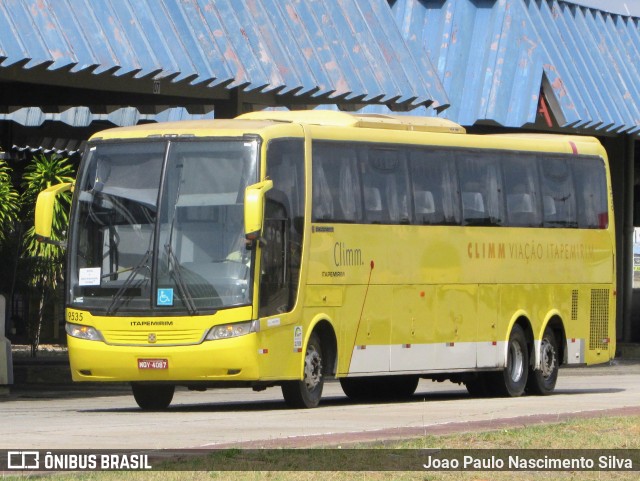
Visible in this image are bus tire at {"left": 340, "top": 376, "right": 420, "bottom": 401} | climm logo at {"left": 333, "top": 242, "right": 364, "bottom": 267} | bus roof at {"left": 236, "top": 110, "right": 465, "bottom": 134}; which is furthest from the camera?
bus tire at {"left": 340, "top": 376, "right": 420, "bottom": 401}

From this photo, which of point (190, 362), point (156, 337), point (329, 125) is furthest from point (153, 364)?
point (329, 125)

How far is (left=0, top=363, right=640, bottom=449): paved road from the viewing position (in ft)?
46.5

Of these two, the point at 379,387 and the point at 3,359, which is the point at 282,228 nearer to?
the point at 379,387

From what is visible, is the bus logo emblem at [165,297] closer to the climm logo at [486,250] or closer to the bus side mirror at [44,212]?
the bus side mirror at [44,212]

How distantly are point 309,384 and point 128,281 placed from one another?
256cm

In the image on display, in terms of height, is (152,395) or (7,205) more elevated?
(7,205)

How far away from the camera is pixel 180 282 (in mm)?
18625

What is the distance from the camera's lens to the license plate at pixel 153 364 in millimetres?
18547

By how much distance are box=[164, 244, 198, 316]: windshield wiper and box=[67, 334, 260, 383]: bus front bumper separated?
0.44 metres

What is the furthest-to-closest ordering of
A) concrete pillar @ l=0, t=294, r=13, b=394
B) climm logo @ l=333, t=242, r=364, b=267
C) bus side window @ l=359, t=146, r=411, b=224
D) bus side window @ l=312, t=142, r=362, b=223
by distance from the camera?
concrete pillar @ l=0, t=294, r=13, b=394 → bus side window @ l=359, t=146, r=411, b=224 → climm logo @ l=333, t=242, r=364, b=267 → bus side window @ l=312, t=142, r=362, b=223

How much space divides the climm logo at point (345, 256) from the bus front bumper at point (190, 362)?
2.02m

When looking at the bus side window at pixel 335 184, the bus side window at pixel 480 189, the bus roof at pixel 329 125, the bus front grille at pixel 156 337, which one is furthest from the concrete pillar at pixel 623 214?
the bus front grille at pixel 156 337

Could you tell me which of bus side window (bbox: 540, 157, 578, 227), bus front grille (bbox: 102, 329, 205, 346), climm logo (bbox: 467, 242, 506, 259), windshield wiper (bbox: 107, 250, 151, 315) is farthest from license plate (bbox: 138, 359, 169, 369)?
bus side window (bbox: 540, 157, 578, 227)

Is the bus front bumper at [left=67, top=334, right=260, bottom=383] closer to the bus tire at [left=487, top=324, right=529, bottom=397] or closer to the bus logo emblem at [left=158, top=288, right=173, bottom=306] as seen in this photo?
the bus logo emblem at [left=158, top=288, right=173, bottom=306]
